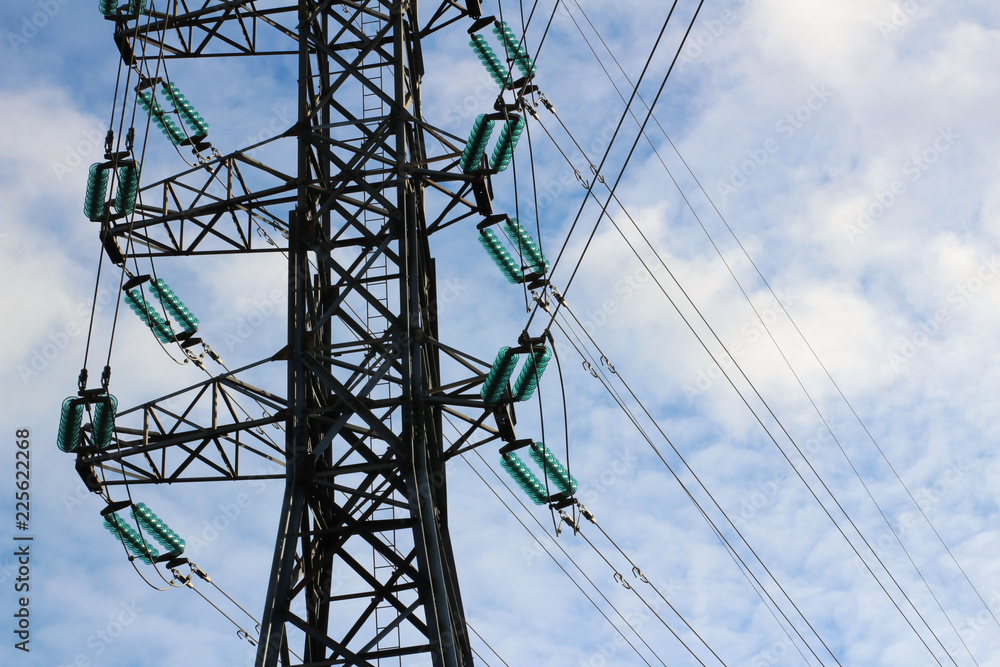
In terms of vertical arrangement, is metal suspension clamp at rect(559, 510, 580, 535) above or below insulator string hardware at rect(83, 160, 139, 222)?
below

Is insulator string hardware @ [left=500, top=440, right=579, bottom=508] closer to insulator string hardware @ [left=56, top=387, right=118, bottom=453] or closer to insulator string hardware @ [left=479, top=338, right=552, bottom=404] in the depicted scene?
insulator string hardware @ [left=479, top=338, right=552, bottom=404]

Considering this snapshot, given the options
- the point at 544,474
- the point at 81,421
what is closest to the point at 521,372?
the point at 544,474

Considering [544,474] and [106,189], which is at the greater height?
[106,189]

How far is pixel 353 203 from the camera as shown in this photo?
1631 cm

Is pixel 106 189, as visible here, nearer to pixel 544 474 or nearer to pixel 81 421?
pixel 81 421

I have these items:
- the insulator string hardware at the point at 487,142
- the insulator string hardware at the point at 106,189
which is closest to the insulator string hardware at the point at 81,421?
the insulator string hardware at the point at 106,189

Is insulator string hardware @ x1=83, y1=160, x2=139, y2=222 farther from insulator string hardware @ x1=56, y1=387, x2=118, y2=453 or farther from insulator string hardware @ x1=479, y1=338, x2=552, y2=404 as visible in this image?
insulator string hardware @ x1=479, y1=338, x2=552, y2=404

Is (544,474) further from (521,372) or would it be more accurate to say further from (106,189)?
(106,189)

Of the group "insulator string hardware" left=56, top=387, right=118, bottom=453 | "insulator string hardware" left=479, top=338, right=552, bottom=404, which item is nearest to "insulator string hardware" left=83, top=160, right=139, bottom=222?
"insulator string hardware" left=56, top=387, right=118, bottom=453

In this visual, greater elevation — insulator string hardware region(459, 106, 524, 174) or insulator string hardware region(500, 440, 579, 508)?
insulator string hardware region(459, 106, 524, 174)

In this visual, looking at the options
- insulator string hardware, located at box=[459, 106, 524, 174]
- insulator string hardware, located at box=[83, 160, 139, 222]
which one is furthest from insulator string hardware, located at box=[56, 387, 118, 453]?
insulator string hardware, located at box=[459, 106, 524, 174]

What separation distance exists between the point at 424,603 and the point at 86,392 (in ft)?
18.0

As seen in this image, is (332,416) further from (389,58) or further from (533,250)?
(389,58)

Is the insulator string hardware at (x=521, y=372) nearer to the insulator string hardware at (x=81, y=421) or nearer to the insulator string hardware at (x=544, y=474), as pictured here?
the insulator string hardware at (x=544, y=474)
